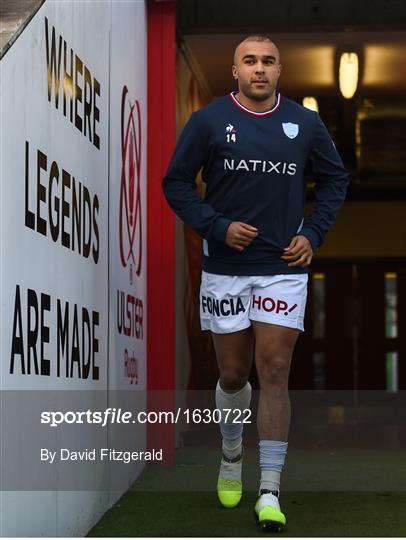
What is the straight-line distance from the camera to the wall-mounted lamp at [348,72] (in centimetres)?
845

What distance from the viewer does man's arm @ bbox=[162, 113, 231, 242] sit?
356 centimetres

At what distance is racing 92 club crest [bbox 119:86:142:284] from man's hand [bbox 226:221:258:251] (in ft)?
2.99

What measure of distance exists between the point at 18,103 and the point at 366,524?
171cm

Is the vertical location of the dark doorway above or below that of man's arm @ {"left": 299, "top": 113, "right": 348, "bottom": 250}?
below

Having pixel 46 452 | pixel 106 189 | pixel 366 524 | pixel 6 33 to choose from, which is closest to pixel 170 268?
pixel 106 189

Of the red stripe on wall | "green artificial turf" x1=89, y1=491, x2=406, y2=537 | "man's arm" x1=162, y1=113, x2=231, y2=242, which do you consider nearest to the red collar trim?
"man's arm" x1=162, y1=113, x2=231, y2=242

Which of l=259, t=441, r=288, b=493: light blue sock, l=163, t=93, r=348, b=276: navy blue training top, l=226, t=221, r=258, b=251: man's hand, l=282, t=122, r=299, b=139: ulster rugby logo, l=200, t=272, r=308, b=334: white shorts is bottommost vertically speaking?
l=259, t=441, r=288, b=493: light blue sock

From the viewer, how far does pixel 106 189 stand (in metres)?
3.96

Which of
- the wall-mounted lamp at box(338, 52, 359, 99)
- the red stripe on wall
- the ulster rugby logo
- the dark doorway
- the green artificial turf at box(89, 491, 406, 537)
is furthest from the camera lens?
the dark doorway

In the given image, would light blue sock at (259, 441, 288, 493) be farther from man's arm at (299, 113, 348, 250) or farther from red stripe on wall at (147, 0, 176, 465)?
red stripe on wall at (147, 0, 176, 465)

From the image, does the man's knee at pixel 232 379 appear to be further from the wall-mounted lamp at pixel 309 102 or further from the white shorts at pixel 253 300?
the wall-mounted lamp at pixel 309 102

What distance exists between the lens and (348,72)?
28.3 feet

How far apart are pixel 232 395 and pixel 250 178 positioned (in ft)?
2.48

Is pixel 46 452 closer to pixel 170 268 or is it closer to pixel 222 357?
pixel 222 357
